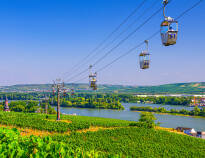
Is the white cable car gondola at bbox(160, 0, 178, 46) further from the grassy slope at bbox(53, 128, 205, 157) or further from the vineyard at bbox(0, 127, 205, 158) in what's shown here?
the grassy slope at bbox(53, 128, 205, 157)

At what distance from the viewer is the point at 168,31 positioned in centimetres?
746

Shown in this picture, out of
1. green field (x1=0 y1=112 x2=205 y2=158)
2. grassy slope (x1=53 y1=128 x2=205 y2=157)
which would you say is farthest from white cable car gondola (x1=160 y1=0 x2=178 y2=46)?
grassy slope (x1=53 y1=128 x2=205 y2=157)

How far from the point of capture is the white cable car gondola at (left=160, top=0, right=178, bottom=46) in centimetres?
743

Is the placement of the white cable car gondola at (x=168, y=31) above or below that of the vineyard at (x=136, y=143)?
above

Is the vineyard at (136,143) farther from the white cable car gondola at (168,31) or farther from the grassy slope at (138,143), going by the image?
the white cable car gondola at (168,31)

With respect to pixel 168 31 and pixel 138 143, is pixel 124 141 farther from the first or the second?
pixel 168 31

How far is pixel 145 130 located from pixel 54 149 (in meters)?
23.4

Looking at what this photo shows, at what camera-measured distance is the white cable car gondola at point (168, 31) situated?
293 inches

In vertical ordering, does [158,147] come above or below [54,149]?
below

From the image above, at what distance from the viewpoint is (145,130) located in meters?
28.2

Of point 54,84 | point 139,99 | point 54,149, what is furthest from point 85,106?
point 54,149

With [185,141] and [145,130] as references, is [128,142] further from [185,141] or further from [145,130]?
[185,141]

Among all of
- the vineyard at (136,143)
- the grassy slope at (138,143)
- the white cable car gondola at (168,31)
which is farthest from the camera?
the grassy slope at (138,143)

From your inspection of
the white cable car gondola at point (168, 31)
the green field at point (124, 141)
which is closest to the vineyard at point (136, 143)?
the green field at point (124, 141)
